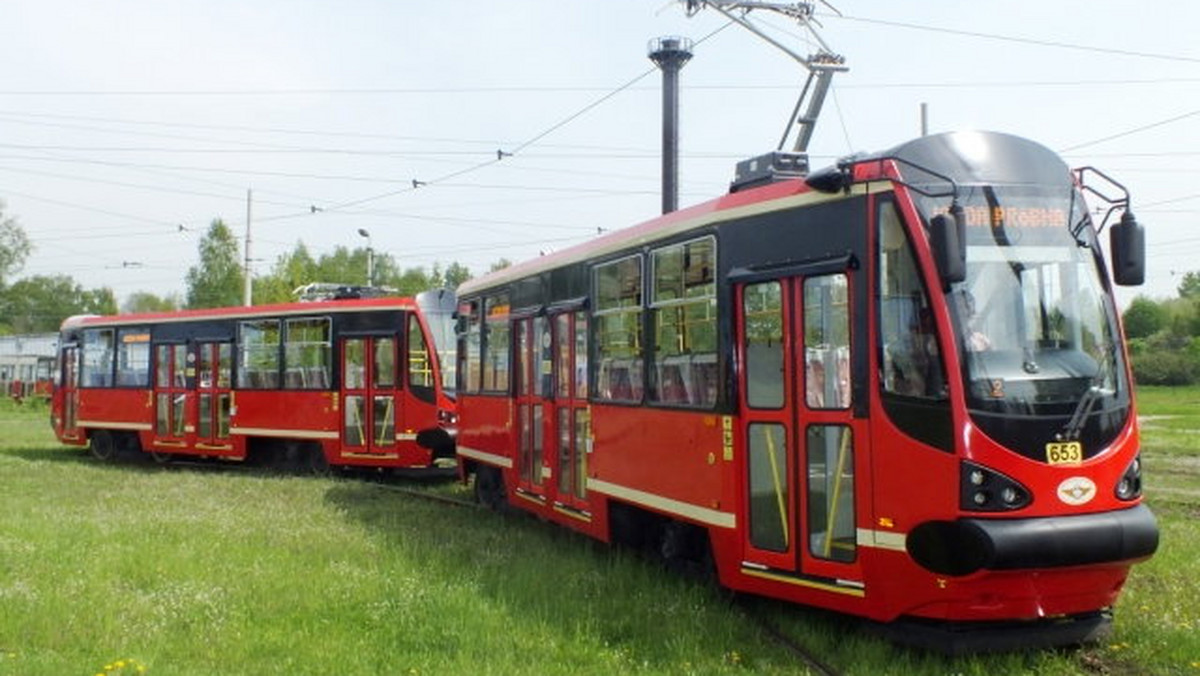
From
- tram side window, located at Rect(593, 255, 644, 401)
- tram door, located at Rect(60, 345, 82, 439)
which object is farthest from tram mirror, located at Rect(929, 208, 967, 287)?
tram door, located at Rect(60, 345, 82, 439)

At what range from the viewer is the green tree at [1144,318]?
7981 centimetres

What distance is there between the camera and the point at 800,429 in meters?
7.11

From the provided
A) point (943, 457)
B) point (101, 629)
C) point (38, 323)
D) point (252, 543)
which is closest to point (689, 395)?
point (943, 457)

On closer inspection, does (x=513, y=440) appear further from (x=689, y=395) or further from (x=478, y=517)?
(x=689, y=395)

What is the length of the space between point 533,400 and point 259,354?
372 inches

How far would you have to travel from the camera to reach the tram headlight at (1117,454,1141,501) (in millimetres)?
6441

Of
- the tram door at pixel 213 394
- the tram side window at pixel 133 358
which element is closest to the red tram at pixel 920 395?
the tram door at pixel 213 394

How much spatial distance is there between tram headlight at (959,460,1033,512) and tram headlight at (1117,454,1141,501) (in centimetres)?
70

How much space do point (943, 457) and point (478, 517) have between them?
26.0 ft

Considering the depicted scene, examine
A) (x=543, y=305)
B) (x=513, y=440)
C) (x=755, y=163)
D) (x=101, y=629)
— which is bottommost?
(x=101, y=629)

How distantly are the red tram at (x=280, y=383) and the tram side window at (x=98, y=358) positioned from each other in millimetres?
27

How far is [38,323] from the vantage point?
361 feet

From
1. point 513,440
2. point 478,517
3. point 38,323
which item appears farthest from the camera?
point 38,323

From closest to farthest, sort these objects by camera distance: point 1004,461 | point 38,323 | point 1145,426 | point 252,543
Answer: point 1004,461, point 252,543, point 1145,426, point 38,323
